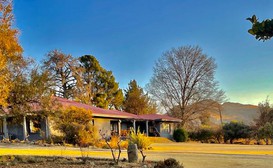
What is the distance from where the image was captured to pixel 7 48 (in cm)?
1212

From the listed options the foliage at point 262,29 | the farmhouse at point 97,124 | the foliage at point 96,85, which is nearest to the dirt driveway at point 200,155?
the farmhouse at point 97,124

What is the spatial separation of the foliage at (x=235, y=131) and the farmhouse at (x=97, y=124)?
9.16 metres

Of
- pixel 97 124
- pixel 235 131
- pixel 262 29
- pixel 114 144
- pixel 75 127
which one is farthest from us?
pixel 235 131

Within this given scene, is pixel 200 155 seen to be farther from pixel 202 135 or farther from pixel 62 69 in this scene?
pixel 62 69

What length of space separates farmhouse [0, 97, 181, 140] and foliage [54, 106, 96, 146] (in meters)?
1.07

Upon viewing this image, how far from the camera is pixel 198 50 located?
51.3 m

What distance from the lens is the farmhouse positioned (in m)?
25.1

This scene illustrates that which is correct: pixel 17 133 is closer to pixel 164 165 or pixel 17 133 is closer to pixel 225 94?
pixel 164 165

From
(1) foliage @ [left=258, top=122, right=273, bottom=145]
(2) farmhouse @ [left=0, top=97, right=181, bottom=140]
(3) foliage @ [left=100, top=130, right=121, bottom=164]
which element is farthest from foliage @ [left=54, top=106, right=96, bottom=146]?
→ (1) foliage @ [left=258, top=122, right=273, bottom=145]

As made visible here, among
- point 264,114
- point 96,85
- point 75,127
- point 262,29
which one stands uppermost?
point 96,85

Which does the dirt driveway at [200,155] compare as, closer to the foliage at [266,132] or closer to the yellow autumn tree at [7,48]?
the yellow autumn tree at [7,48]

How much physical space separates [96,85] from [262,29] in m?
50.6

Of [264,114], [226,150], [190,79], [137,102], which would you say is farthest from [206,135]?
[137,102]

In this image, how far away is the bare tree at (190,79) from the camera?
51094mm
